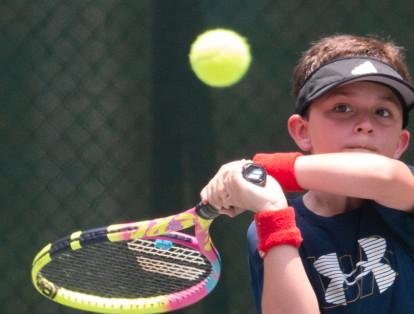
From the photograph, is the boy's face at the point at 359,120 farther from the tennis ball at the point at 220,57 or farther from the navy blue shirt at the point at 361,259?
the tennis ball at the point at 220,57

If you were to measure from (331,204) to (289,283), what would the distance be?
0.85 feet

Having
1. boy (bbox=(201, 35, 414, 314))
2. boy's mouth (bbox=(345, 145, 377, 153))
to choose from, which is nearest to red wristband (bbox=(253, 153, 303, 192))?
boy (bbox=(201, 35, 414, 314))

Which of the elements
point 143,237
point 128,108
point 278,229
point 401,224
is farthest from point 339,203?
point 128,108

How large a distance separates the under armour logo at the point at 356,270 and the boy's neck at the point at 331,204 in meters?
0.10

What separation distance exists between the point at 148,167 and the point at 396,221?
5.38 feet

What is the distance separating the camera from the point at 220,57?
2.59 m

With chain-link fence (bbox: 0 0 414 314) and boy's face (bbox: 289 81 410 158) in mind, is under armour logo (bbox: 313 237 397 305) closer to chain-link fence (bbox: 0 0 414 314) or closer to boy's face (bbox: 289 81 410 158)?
boy's face (bbox: 289 81 410 158)

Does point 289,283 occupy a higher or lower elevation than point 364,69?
lower

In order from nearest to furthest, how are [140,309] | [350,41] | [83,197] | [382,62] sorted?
[382,62]
[350,41]
[140,309]
[83,197]

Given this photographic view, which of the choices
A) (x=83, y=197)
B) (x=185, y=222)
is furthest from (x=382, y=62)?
(x=83, y=197)

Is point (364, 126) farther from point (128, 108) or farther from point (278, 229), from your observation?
point (128, 108)

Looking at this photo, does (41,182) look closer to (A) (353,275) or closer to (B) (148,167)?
(B) (148,167)

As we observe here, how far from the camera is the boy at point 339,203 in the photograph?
57.7 inches

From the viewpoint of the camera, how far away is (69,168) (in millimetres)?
3119
